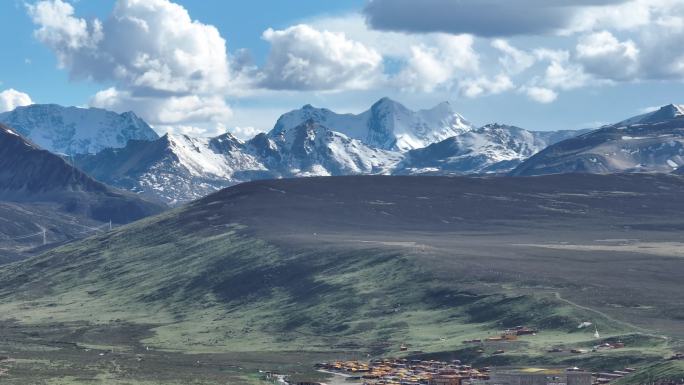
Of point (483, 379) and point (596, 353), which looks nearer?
point (483, 379)

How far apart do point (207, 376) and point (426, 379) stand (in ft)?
115

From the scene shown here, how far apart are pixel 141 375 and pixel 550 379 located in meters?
63.4

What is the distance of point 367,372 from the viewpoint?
199 metres

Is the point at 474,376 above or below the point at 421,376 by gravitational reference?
above

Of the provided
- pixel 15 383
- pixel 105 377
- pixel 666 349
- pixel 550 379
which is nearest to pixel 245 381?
pixel 105 377

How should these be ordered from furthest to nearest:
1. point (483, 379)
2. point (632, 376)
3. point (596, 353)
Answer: point (596, 353), point (483, 379), point (632, 376)

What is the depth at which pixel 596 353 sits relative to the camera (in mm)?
191375

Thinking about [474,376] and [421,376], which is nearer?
[474,376]

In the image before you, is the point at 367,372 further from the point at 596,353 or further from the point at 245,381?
the point at 596,353

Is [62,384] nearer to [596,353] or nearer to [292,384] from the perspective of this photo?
[292,384]

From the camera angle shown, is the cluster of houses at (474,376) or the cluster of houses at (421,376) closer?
the cluster of houses at (474,376)

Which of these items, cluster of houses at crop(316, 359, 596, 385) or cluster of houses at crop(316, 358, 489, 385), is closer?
cluster of houses at crop(316, 359, 596, 385)

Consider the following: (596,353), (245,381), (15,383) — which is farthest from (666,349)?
(15,383)

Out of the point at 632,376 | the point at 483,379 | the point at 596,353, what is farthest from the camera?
the point at 596,353
